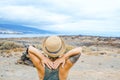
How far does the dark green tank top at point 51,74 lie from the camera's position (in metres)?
4.78

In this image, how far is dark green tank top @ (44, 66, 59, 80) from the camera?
4.78 m

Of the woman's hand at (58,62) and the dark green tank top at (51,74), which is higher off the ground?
the woman's hand at (58,62)

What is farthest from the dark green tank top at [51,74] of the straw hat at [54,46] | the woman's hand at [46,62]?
the straw hat at [54,46]

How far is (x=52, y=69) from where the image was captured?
477 cm

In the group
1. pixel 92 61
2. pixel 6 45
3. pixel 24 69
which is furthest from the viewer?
pixel 6 45

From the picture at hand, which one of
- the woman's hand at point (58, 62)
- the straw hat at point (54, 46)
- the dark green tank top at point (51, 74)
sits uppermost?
the straw hat at point (54, 46)

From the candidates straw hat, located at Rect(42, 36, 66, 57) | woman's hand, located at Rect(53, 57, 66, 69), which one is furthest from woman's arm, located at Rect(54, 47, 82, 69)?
straw hat, located at Rect(42, 36, 66, 57)

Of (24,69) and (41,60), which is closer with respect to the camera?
(41,60)

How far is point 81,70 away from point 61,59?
1393cm

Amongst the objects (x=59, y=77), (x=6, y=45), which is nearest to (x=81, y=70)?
(x=59, y=77)

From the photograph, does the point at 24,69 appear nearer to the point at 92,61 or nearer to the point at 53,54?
the point at 92,61

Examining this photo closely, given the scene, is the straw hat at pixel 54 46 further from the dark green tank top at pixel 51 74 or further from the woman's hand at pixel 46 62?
the dark green tank top at pixel 51 74

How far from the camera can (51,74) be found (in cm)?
479

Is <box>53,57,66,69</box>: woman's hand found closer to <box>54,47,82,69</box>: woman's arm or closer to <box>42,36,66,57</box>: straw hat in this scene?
<box>54,47,82,69</box>: woman's arm
